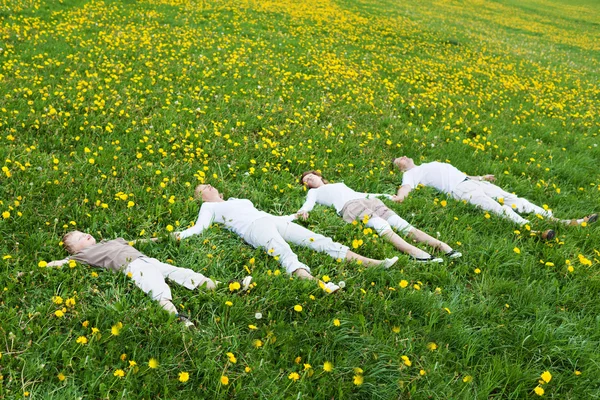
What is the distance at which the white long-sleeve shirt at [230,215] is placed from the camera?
4695mm

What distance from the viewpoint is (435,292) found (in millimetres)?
3951

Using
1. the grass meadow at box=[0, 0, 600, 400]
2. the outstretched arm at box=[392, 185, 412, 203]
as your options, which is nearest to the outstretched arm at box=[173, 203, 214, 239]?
the grass meadow at box=[0, 0, 600, 400]

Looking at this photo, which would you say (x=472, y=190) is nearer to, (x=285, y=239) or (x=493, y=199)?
(x=493, y=199)

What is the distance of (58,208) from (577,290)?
5.31 metres

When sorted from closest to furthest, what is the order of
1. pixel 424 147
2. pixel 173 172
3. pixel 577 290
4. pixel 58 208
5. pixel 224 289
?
pixel 224 289
pixel 577 290
pixel 58 208
pixel 173 172
pixel 424 147

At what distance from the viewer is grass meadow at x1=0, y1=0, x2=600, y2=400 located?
3111 mm

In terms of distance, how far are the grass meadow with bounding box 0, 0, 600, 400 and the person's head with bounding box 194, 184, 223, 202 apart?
8.6 inches

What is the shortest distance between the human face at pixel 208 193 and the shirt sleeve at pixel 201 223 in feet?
0.69

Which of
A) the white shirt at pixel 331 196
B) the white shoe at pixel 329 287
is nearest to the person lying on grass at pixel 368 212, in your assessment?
the white shirt at pixel 331 196

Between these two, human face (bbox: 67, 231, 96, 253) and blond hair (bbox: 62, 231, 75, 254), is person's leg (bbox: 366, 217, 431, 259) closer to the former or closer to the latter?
human face (bbox: 67, 231, 96, 253)

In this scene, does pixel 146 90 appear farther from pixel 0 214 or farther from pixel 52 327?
pixel 52 327

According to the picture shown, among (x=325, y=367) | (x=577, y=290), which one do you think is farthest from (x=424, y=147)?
(x=325, y=367)

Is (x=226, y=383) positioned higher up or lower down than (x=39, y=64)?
lower down

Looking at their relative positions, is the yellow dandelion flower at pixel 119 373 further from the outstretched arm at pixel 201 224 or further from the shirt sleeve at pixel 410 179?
the shirt sleeve at pixel 410 179
